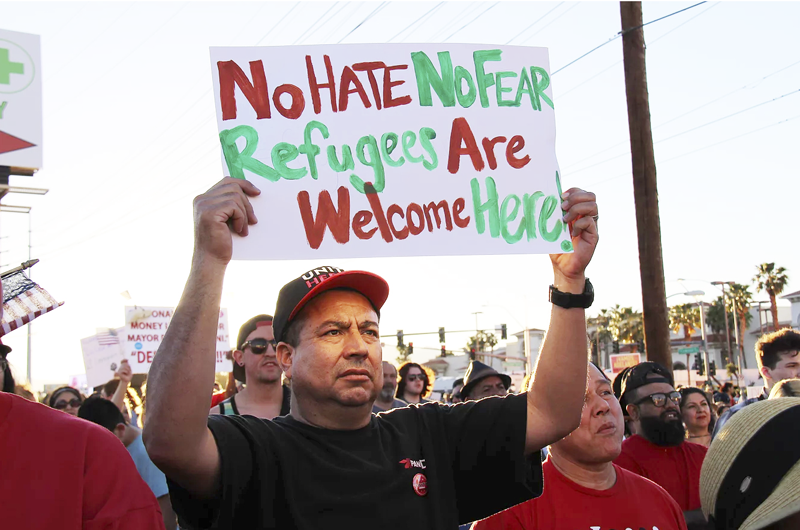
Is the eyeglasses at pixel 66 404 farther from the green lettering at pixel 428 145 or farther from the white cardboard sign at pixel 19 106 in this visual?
the white cardboard sign at pixel 19 106

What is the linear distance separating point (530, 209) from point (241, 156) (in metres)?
1.04

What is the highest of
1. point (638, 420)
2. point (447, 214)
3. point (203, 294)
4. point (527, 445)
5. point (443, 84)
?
point (443, 84)

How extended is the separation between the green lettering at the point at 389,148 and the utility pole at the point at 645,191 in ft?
21.4

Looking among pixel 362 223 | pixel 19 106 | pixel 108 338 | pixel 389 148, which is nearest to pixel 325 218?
pixel 362 223

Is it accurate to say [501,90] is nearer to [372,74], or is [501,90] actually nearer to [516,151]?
[516,151]

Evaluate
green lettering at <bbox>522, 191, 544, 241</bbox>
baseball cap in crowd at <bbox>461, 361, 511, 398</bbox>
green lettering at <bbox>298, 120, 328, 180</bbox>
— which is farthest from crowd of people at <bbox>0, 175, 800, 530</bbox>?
baseball cap in crowd at <bbox>461, 361, 511, 398</bbox>

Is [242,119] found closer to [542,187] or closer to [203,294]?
[203,294]

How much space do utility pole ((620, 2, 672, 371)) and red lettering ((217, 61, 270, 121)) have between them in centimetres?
687

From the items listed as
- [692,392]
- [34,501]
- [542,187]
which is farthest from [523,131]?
[692,392]

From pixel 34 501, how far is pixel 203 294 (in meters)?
0.65

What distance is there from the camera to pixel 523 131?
2918mm

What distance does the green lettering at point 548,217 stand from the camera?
2805 mm

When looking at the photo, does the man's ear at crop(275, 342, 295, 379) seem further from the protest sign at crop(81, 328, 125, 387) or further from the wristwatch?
the protest sign at crop(81, 328, 125, 387)

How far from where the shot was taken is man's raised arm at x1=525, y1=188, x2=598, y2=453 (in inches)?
102
